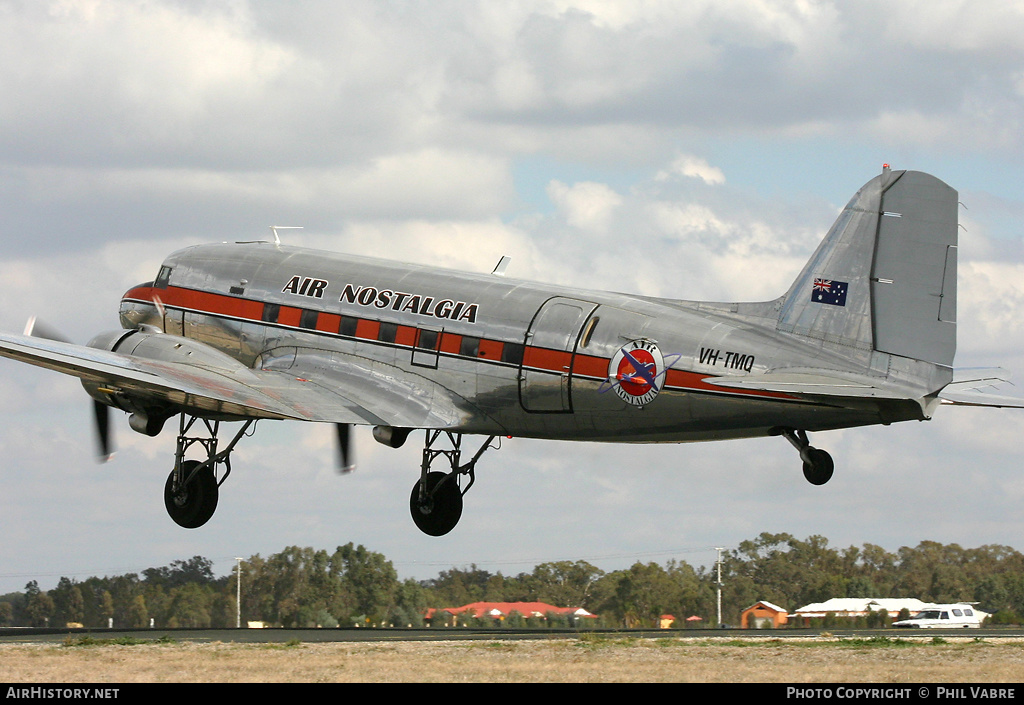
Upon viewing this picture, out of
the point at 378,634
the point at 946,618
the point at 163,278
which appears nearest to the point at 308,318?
the point at 163,278

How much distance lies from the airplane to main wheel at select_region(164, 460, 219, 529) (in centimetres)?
3

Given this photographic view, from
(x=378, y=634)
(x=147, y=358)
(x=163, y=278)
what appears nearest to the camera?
(x=147, y=358)

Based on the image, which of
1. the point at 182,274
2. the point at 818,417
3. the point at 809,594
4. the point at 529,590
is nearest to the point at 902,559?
the point at 809,594

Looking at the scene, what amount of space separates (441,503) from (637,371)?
580 centimetres

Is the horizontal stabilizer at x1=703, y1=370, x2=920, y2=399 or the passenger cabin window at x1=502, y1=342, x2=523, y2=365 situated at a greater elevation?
the passenger cabin window at x1=502, y1=342, x2=523, y2=365

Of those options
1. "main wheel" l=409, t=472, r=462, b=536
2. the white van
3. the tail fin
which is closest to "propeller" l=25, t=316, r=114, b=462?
"main wheel" l=409, t=472, r=462, b=536

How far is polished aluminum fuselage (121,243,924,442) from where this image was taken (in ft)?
70.5

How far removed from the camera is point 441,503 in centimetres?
2622

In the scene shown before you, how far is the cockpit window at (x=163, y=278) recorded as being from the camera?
93.8ft

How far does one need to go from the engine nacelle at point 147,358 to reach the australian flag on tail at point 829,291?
10519 mm

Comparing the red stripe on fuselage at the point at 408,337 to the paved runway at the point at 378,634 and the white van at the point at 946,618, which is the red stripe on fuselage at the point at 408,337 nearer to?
the paved runway at the point at 378,634

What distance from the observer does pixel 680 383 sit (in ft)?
71.4

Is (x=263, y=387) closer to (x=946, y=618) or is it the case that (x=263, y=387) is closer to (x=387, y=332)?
(x=387, y=332)

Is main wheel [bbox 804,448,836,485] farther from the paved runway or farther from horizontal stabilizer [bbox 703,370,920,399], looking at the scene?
the paved runway
